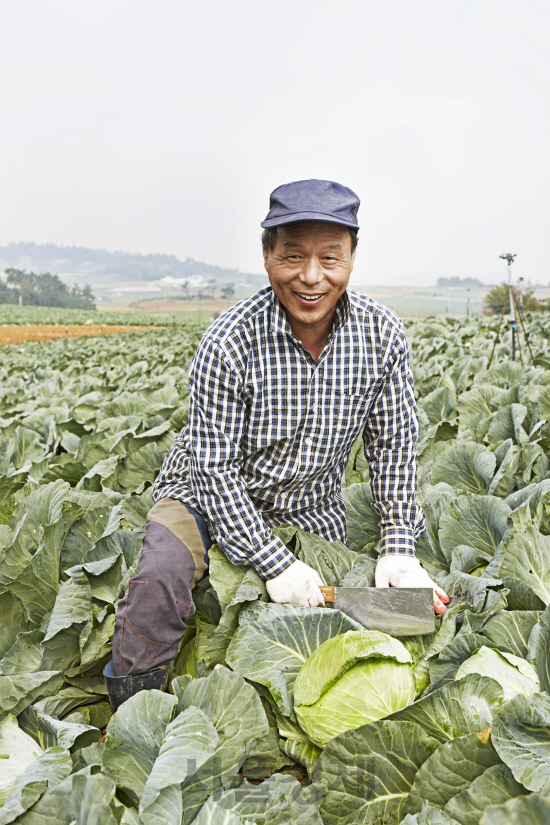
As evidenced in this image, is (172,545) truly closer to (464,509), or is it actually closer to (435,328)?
(464,509)

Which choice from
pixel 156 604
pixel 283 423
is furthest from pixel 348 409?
pixel 156 604

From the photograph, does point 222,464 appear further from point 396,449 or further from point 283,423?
point 396,449

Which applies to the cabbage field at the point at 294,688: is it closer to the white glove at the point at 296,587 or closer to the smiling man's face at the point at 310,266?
the white glove at the point at 296,587

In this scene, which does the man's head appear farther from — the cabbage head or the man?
the cabbage head

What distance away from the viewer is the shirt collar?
2.29m

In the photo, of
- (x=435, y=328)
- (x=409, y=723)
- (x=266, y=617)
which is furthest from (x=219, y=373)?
(x=435, y=328)

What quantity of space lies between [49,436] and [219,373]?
2.83 metres

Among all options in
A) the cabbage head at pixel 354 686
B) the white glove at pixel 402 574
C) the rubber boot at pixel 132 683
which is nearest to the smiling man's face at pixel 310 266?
the white glove at pixel 402 574

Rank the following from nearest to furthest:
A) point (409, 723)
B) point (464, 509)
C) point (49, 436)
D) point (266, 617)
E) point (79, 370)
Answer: point (409, 723) → point (266, 617) → point (464, 509) → point (49, 436) → point (79, 370)

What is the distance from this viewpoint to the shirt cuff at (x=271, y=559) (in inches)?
84.9

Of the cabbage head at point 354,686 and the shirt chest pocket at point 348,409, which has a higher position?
the shirt chest pocket at point 348,409

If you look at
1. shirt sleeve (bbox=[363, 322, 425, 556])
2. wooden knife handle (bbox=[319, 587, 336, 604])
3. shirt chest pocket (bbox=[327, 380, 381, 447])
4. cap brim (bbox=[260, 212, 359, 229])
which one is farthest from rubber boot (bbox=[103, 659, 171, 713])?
cap brim (bbox=[260, 212, 359, 229])

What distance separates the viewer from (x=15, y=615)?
258 cm

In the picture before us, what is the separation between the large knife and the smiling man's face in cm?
97
